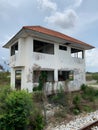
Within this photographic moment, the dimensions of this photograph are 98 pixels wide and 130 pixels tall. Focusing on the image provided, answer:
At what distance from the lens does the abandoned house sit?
43.7 feet

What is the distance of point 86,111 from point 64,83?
14.8 ft

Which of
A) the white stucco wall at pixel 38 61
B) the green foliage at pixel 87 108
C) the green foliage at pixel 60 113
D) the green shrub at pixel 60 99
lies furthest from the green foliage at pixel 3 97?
the green foliage at pixel 87 108

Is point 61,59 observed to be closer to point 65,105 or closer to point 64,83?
point 64,83

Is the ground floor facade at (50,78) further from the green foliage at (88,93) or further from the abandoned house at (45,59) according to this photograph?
the green foliage at (88,93)

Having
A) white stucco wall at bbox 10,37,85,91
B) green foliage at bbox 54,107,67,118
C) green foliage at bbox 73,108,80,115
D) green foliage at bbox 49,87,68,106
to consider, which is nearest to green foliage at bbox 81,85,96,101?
white stucco wall at bbox 10,37,85,91

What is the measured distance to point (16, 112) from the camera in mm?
7480

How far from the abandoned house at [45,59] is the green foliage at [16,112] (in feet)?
17.9

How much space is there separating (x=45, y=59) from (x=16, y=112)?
7.60 meters

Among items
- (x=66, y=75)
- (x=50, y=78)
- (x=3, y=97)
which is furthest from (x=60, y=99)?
(x=66, y=75)

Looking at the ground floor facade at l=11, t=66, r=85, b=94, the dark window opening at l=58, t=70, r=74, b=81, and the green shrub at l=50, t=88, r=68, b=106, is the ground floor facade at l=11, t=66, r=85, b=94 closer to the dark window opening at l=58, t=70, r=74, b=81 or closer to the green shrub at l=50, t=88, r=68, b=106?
the dark window opening at l=58, t=70, r=74, b=81

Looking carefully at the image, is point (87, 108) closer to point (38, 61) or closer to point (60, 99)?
point (60, 99)

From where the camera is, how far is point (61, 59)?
52.9 feet

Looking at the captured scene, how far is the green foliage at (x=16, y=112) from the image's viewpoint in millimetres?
7418

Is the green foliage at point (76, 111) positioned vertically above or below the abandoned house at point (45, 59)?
below
